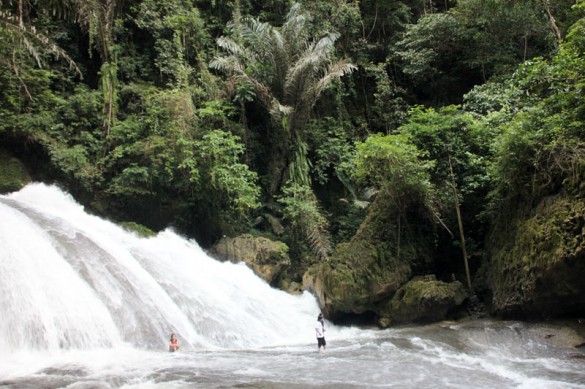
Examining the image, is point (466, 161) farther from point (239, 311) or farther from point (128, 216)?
point (128, 216)

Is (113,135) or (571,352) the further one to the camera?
(113,135)

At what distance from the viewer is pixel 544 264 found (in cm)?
994

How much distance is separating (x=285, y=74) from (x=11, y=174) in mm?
10772

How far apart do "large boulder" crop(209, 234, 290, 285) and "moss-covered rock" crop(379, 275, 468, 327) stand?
4038 mm

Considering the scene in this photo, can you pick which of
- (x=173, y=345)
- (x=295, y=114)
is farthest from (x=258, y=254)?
(x=295, y=114)

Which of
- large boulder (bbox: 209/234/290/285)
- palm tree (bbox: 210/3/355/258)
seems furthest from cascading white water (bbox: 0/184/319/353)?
palm tree (bbox: 210/3/355/258)

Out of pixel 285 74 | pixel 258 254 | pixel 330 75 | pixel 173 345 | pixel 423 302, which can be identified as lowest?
pixel 173 345

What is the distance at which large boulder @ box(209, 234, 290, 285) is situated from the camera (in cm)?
1495

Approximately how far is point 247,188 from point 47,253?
7085mm

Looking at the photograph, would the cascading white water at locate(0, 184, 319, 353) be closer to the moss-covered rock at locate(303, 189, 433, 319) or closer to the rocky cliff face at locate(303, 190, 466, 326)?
the moss-covered rock at locate(303, 189, 433, 319)

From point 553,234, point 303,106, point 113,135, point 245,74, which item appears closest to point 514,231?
point 553,234

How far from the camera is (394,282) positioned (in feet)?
42.3

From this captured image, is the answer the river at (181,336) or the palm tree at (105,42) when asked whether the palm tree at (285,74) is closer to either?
the palm tree at (105,42)

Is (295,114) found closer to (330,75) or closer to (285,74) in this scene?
(285,74)
